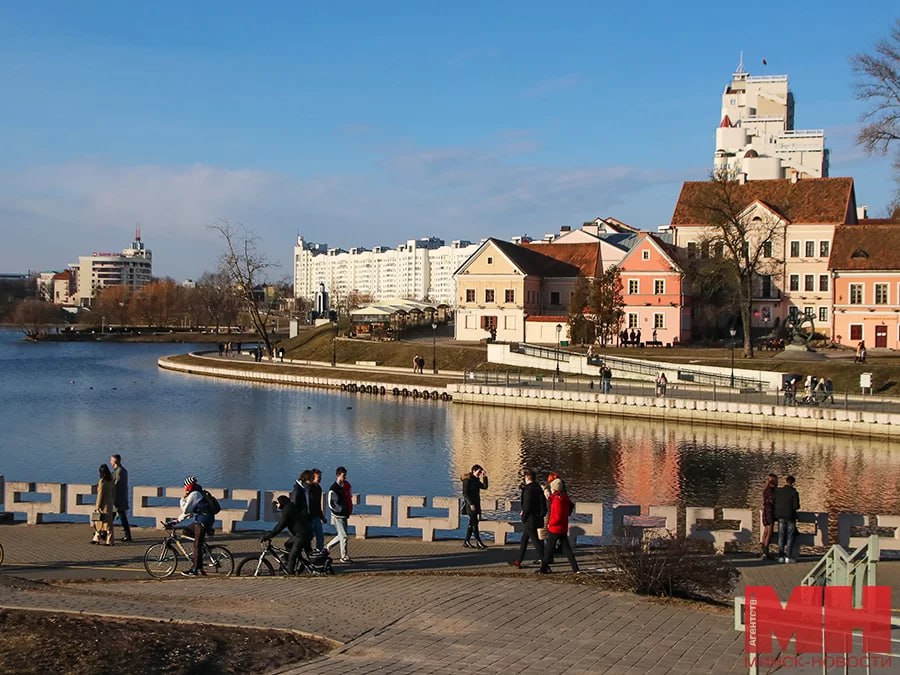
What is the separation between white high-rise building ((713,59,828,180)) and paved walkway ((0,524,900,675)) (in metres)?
125

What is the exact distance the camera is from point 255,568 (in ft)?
59.1

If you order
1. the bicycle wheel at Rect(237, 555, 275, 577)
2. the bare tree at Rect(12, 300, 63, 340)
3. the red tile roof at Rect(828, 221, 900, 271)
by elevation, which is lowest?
the bicycle wheel at Rect(237, 555, 275, 577)

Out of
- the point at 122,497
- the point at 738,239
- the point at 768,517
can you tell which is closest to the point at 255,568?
the point at 122,497

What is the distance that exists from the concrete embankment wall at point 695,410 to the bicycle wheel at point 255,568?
117 feet

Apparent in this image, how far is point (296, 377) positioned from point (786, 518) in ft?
194

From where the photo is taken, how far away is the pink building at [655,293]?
255 ft

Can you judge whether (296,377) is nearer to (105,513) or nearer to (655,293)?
(655,293)

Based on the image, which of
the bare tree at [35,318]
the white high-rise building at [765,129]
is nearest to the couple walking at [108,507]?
the white high-rise building at [765,129]

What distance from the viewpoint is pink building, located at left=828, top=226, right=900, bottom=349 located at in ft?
230

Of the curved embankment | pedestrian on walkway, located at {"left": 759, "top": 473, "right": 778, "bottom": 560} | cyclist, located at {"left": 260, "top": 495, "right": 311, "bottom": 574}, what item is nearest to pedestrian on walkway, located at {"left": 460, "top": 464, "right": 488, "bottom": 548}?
cyclist, located at {"left": 260, "top": 495, "right": 311, "bottom": 574}

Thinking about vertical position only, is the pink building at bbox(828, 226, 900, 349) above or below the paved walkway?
above

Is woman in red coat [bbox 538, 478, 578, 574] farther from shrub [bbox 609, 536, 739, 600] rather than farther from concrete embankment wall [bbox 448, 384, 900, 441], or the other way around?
concrete embankment wall [bbox 448, 384, 900, 441]

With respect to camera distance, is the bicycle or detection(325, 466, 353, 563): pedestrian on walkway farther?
detection(325, 466, 353, 563): pedestrian on walkway

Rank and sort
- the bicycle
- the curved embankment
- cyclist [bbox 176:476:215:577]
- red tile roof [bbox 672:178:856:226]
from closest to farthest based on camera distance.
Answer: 1. cyclist [bbox 176:476:215:577]
2. the bicycle
3. the curved embankment
4. red tile roof [bbox 672:178:856:226]
